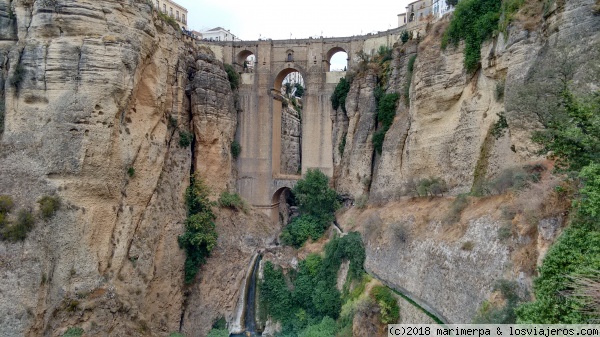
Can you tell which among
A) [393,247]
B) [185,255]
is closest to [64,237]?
[185,255]

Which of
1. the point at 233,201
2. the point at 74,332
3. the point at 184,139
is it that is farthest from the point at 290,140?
the point at 74,332

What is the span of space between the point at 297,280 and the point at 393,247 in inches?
255

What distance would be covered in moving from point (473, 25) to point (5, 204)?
18.4m

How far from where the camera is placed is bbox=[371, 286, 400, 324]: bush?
41.8 feet

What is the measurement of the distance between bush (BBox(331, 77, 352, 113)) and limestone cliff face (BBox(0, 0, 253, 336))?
10.4m

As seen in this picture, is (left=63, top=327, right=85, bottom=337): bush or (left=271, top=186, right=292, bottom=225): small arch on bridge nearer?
(left=63, top=327, right=85, bottom=337): bush

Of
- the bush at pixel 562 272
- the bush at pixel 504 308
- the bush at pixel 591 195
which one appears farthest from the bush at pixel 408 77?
the bush at pixel 562 272

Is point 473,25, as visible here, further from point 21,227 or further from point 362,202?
point 21,227

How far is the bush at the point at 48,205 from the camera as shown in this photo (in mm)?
14688

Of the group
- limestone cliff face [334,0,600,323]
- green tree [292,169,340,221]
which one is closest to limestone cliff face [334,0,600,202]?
limestone cliff face [334,0,600,323]

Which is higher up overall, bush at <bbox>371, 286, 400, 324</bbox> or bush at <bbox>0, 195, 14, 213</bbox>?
bush at <bbox>0, 195, 14, 213</bbox>

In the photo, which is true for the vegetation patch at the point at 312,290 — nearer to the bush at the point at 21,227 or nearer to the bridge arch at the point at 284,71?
the bush at the point at 21,227

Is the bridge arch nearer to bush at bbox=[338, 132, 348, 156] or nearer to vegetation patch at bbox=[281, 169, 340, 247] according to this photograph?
bush at bbox=[338, 132, 348, 156]

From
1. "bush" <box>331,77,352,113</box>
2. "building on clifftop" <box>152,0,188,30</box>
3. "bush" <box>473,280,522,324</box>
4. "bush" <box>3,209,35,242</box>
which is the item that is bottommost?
"bush" <box>473,280,522,324</box>
